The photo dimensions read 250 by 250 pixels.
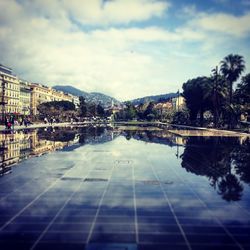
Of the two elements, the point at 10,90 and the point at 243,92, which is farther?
the point at 10,90

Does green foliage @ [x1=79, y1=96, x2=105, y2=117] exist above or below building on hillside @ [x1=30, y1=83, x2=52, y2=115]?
below

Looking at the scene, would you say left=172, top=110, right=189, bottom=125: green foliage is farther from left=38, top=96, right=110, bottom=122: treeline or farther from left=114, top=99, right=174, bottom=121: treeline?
left=38, top=96, right=110, bottom=122: treeline

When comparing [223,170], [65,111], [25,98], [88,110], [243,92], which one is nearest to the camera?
[223,170]

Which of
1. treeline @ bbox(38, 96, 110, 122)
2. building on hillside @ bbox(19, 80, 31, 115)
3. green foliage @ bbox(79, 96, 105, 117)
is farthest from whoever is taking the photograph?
green foliage @ bbox(79, 96, 105, 117)

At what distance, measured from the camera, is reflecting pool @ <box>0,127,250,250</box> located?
5.86m

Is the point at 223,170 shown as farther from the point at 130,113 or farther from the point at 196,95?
the point at 130,113

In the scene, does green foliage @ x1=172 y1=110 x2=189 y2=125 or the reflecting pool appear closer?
the reflecting pool

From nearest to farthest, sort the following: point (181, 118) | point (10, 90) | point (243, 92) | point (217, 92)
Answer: point (217, 92) < point (243, 92) < point (181, 118) < point (10, 90)

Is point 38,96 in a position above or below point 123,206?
above

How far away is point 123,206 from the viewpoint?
790 centimetres

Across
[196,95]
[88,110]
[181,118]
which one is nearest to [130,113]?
[88,110]

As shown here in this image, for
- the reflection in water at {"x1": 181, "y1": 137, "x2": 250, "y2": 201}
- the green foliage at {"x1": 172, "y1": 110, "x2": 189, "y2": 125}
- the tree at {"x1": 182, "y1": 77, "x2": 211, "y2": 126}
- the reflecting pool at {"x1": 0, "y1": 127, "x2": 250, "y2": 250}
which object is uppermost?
the tree at {"x1": 182, "y1": 77, "x2": 211, "y2": 126}

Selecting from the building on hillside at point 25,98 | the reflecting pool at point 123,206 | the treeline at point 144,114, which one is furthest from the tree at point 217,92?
the building on hillside at point 25,98

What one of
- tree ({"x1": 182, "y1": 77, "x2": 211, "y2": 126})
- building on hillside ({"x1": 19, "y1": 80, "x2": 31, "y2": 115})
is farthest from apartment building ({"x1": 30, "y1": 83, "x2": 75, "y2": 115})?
tree ({"x1": 182, "y1": 77, "x2": 211, "y2": 126})
